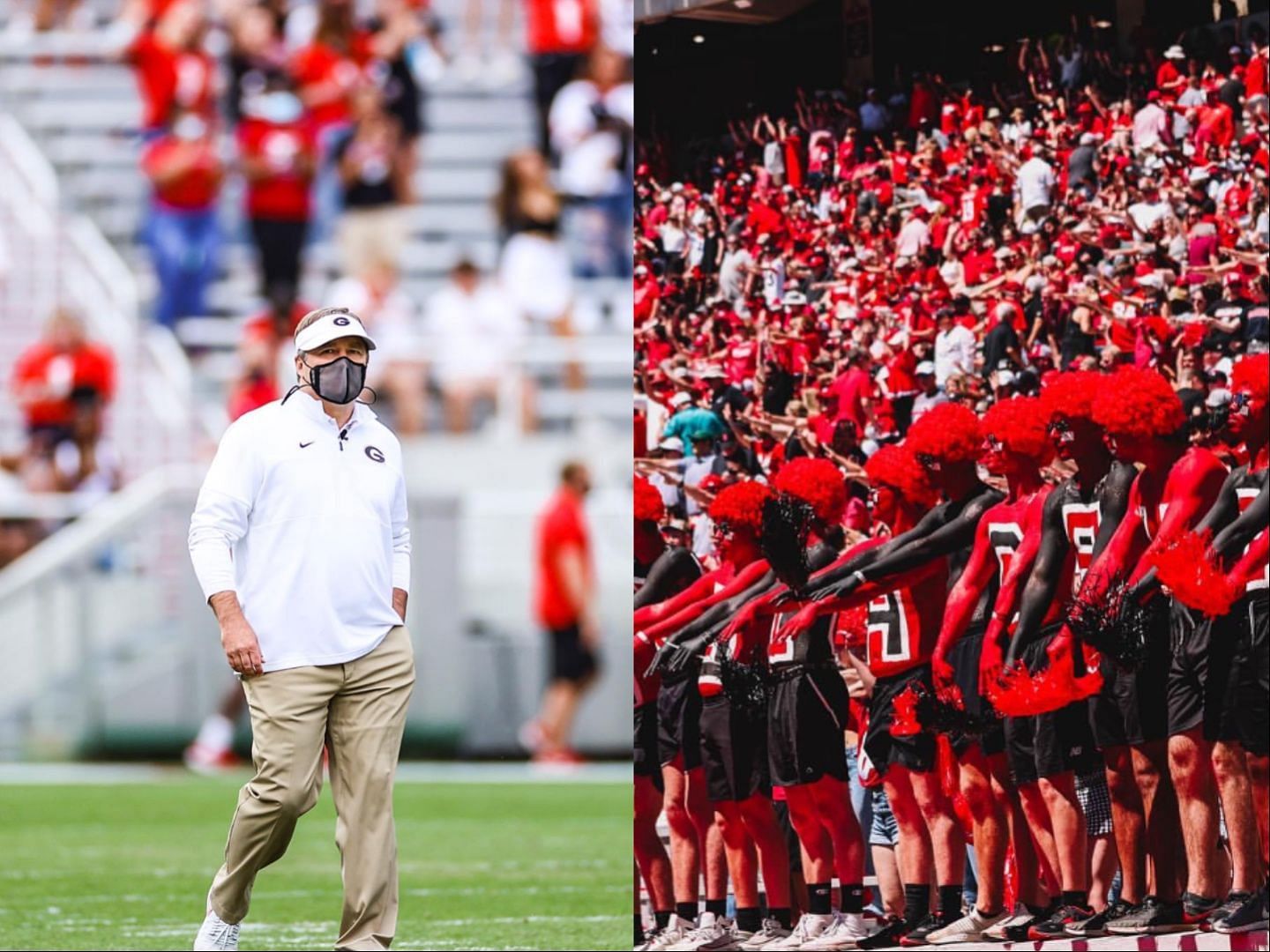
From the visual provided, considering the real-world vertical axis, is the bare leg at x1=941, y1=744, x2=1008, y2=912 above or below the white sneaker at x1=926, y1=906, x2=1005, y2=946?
above

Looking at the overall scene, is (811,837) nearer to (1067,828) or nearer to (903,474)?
(1067,828)

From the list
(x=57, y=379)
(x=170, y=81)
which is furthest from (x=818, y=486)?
(x=170, y=81)

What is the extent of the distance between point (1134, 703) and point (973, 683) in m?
0.50

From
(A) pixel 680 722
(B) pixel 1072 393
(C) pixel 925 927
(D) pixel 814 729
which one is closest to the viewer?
(B) pixel 1072 393

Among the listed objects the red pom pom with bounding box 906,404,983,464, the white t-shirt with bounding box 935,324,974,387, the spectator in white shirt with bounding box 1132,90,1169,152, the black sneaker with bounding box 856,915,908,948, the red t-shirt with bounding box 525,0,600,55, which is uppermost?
the red t-shirt with bounding box 525,0,600,55

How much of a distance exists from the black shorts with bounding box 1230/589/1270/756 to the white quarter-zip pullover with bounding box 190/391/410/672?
2030 mm

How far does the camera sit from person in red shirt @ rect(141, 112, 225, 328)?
18.5 m

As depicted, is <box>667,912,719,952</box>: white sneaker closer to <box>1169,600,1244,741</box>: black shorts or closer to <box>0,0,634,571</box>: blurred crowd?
<box>1169,600,1244,741</box>: black shorts

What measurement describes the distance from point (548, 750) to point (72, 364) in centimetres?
489

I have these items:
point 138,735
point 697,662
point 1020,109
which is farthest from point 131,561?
point 1020,109

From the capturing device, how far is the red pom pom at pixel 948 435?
5.95 metres

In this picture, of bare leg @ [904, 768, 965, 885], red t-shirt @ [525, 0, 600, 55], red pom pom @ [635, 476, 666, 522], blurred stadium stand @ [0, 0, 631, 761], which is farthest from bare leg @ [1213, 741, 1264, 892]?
red t-shirt @ [525, 0, 600, 55]

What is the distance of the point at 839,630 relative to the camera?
6.25 metres

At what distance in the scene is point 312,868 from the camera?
32.3ft
